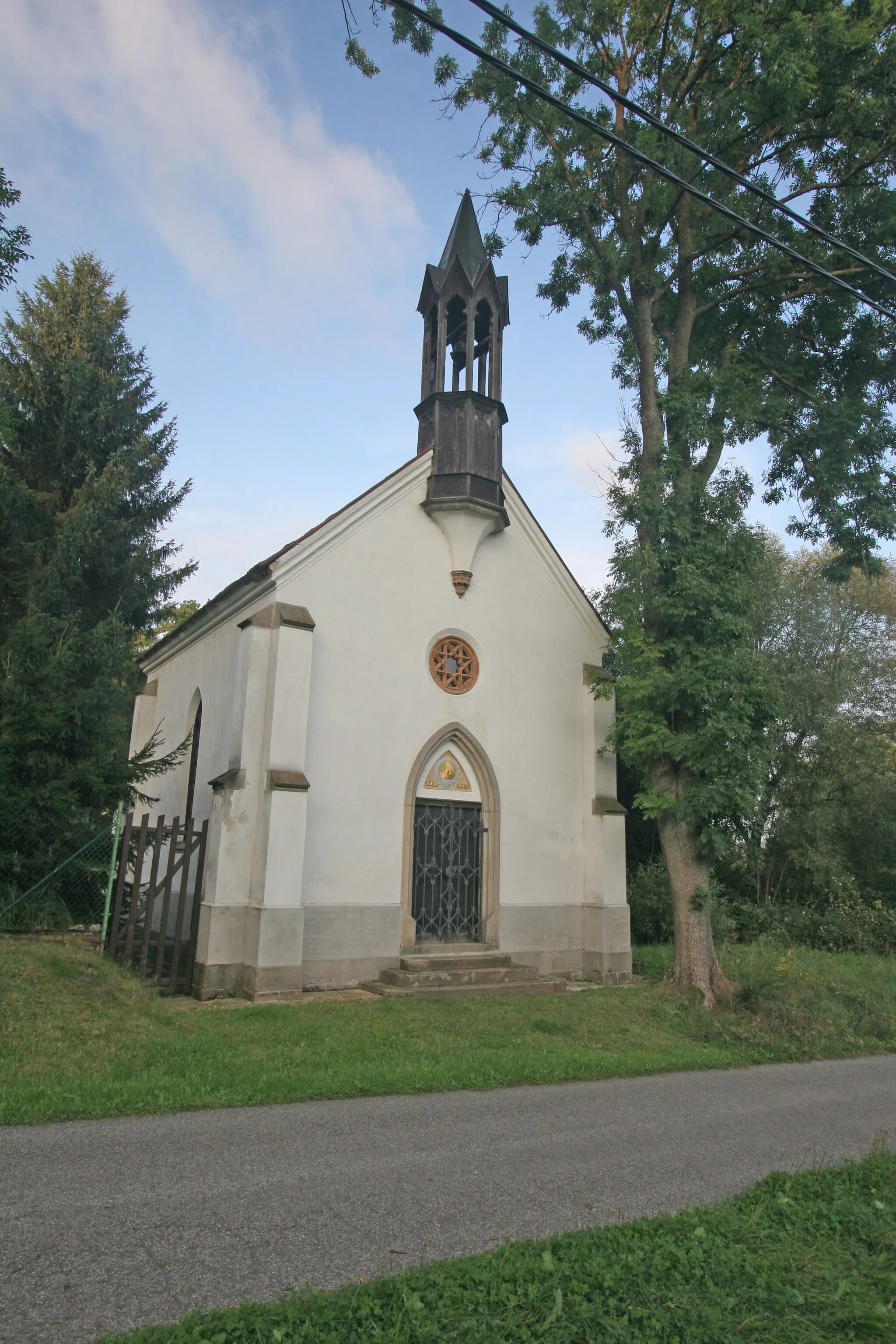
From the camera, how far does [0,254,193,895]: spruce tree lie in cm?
2094

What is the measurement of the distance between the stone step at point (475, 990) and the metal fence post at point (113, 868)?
357 cm

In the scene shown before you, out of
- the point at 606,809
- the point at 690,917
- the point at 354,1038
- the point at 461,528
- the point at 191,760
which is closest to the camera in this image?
the point at 354,1038

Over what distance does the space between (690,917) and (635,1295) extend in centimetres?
946

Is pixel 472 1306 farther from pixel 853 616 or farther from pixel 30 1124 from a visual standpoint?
pixel 853 616

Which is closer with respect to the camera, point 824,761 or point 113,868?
point 113,868

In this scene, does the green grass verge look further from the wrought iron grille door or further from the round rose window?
the round rose window

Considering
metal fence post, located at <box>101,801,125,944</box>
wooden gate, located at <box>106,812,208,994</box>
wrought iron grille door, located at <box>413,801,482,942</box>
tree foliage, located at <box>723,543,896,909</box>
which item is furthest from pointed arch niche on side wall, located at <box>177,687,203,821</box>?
tree foliage, located at <box>723,543,896,909</box>

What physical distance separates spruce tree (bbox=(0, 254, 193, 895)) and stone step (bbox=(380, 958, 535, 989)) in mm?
6583

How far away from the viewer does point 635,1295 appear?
372 centimetres

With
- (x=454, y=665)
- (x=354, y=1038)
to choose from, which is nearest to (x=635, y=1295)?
(x=354, y=1038)

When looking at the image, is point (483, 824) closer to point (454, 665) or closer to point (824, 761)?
point (454, 665)

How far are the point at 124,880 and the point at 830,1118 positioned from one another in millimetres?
8678

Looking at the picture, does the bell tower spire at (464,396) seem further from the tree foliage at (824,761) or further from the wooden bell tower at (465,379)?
the tree foliage at (824,761)

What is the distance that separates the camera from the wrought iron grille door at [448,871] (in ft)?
44.5
